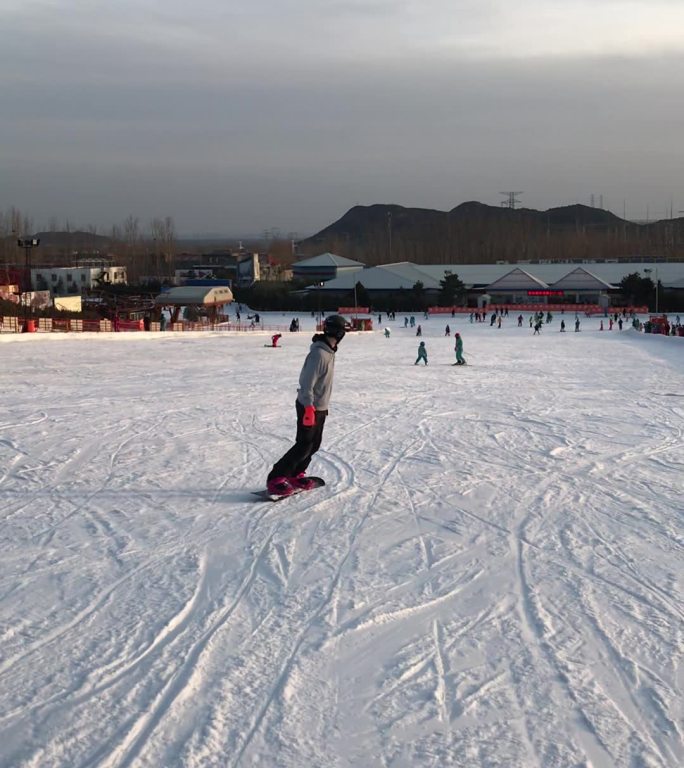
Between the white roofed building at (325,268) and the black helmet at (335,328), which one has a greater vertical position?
the white roofed building at (325,268)

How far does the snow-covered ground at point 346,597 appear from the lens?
308 centimetres

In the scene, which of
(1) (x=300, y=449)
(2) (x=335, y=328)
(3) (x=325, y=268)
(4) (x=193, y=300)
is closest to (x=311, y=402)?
(1) (x=300, y=449)

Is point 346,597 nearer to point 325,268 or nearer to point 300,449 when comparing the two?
point 300,449

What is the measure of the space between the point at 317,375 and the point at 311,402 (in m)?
0.20

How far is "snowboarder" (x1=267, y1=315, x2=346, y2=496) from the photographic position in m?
6.23

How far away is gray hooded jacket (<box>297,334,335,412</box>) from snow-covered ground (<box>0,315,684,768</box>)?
2.39 ft

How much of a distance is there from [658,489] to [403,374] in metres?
10.7

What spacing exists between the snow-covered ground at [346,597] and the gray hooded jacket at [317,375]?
73 cm

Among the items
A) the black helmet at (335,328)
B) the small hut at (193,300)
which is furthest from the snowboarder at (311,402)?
the small hut at (193,300)

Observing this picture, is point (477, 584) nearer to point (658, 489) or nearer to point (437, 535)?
point (437, 535)

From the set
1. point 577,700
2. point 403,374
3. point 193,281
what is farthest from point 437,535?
point 193,281

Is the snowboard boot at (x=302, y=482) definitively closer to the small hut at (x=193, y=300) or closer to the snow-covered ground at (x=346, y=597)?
the snow-covered ground at (x=346, y=597)

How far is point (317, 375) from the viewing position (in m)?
6.26

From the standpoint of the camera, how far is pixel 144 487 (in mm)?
6859
